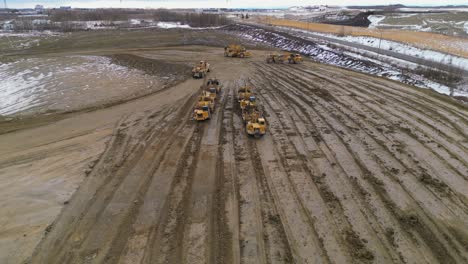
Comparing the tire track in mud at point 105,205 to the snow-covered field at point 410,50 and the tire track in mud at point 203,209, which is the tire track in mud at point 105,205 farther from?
the snow-covered field at point 410,50

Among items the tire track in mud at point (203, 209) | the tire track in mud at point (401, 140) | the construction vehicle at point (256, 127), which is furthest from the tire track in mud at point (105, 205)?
the tire track in mud at point (401, 140)

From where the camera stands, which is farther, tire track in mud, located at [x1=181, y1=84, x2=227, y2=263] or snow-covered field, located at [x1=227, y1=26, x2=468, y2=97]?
snow-covered field, located at [x1=227, y1=26, x2=468, y2=97]

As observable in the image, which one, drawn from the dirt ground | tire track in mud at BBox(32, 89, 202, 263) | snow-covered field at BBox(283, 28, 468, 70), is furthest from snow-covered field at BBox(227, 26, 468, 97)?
tire track in mud at BBox(32, 89, 202, 263)

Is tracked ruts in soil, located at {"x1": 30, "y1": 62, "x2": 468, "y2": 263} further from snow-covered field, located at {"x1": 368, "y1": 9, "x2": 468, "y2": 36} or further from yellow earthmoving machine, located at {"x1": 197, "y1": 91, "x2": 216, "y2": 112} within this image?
snow-covered field, located at {"x1": 368, "y1": 9, "x2": 468, "y2": 36}

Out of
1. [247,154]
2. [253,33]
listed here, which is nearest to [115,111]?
[247,154]

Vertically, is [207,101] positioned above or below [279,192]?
above

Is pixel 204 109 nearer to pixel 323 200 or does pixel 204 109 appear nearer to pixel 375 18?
pixel 323 200

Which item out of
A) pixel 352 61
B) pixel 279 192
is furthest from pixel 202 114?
pixel 352 61
